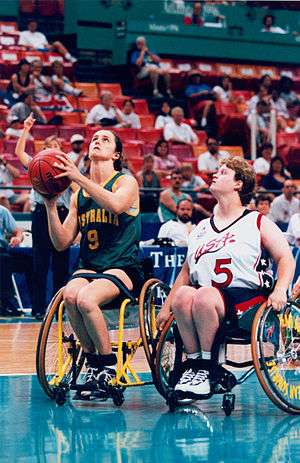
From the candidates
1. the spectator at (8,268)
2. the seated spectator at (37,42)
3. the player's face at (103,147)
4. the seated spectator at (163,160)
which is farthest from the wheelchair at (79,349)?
the seated spectator at (37,42)

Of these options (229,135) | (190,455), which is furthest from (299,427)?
(229,135)

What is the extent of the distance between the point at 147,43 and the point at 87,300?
48.2 ft

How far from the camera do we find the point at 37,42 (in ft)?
58.9

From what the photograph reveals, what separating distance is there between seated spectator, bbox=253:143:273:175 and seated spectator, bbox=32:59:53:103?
10.8 ft

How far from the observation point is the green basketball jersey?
5.95m

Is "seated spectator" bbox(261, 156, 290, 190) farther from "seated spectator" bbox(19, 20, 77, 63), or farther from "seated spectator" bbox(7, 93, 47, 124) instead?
"seated spectator" bbox(19, 20, 77, 63)

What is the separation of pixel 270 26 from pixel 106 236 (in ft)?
52.8

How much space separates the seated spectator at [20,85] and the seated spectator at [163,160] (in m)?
2.17

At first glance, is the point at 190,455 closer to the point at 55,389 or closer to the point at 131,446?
the point at 131,446

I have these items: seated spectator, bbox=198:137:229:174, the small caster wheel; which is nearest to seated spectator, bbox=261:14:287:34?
seated spectator, bbox=198:137:229:174

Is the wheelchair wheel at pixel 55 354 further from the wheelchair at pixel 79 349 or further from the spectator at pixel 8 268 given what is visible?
the spectator at pixel 8 268

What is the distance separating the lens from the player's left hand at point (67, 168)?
5.68 m

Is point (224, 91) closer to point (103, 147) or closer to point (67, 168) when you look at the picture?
point (103, 147)

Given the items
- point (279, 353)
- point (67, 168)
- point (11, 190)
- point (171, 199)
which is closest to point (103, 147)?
point (67, 168)
